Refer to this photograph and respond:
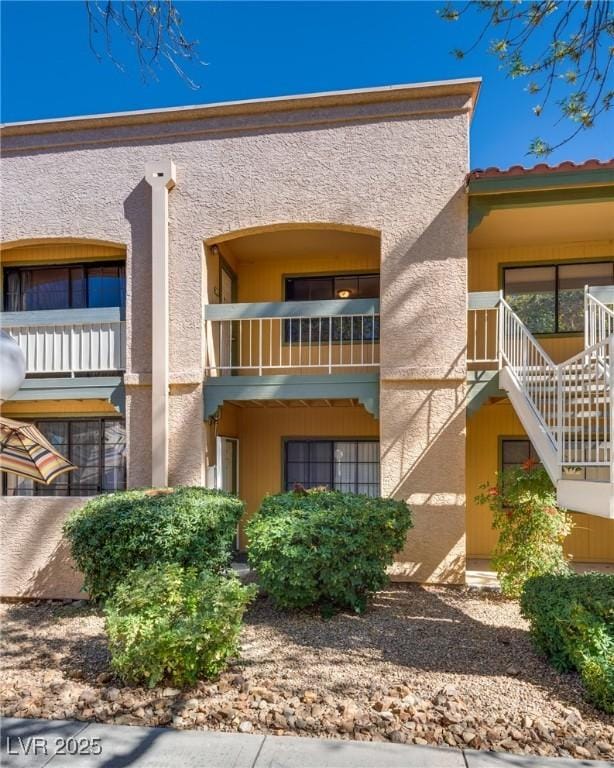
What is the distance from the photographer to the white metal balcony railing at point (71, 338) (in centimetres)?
945

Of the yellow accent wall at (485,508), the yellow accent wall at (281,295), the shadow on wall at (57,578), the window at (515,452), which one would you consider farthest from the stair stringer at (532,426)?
the shadow on wall at (57,578)

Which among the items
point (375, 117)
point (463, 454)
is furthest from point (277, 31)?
point (463, 454)

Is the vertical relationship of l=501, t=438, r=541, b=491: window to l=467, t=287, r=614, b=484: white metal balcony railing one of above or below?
below

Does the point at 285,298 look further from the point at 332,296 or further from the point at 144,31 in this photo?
the point at 144,31

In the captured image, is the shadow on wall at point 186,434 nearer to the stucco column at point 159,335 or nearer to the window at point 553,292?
the stucco column at point 159,335

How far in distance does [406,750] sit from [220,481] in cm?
640

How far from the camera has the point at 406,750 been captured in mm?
3820

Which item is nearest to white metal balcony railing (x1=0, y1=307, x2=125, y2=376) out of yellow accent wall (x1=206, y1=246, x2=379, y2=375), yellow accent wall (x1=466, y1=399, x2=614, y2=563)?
yellow accent wall (x1=206, y1=246, x2=379, y2=375)

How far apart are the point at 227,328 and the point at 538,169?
5.96m

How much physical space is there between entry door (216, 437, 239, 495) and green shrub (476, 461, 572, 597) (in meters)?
4.90

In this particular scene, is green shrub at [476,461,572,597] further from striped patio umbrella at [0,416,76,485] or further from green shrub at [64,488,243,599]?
striped patio umbrella at [0,416,76,485]

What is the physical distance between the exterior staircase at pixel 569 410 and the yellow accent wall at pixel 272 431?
10.5 ft

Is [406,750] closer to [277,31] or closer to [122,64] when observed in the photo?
[122,64]

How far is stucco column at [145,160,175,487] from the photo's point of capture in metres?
8.98
